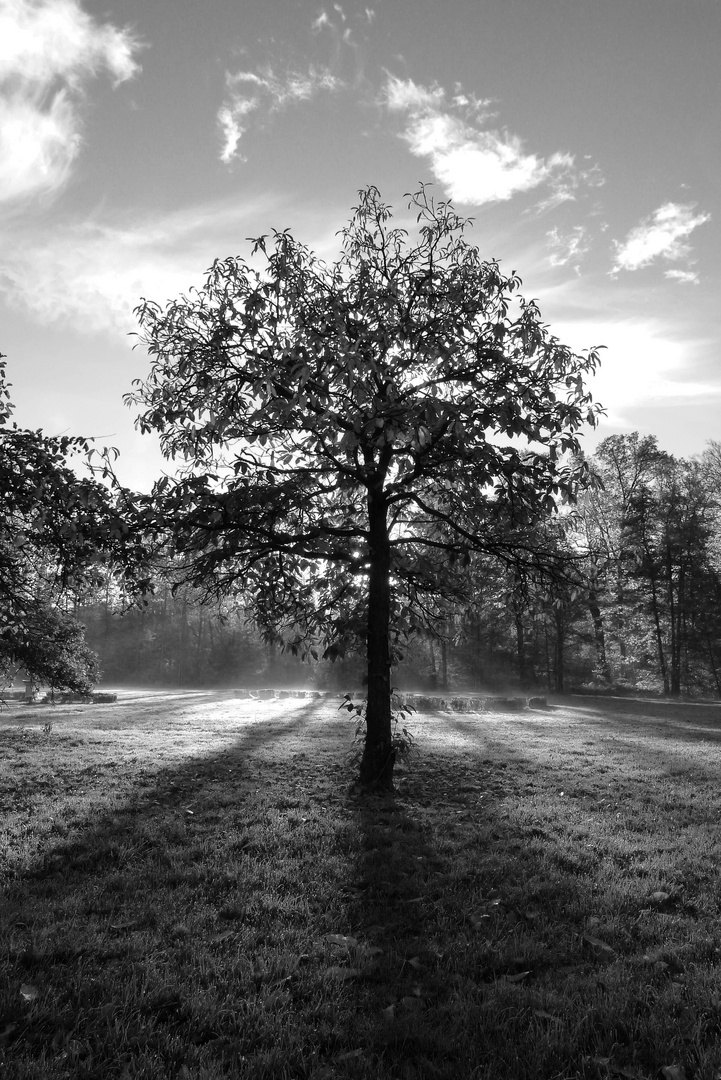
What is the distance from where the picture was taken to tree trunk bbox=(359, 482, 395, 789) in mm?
9031

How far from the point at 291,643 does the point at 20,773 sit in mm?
5702

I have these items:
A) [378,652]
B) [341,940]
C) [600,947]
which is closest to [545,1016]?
[600,947]

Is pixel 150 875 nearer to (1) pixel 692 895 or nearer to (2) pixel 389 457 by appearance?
(1) pixel 692 895

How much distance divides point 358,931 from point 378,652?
481 cm

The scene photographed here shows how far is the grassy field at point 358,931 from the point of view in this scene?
10.00 ft

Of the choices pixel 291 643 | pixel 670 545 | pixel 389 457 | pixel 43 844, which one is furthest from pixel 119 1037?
pixel 670 545

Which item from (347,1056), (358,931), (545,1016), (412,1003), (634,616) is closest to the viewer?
(347,1056)

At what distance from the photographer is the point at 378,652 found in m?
9.03

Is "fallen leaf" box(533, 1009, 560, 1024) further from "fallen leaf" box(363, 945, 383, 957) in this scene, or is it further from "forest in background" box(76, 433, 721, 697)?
"forest in background" box(76, 433, 721, 697)

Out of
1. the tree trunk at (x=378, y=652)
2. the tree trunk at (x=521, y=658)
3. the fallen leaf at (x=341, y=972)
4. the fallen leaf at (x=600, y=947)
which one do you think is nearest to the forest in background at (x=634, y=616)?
the tree trunk at (x=521, y=658)

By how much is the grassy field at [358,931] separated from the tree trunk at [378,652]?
1.79 feet

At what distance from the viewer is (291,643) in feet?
31.2

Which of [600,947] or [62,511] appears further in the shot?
[62,511]

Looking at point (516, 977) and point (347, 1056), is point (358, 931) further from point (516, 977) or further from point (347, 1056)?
point (347, 1056)
